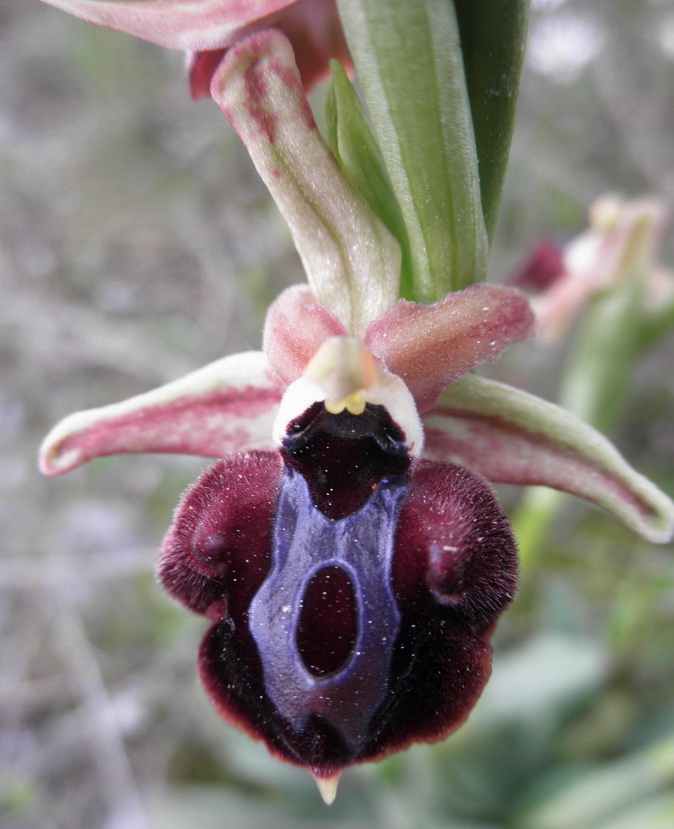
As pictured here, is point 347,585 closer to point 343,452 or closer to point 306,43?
point 343,452

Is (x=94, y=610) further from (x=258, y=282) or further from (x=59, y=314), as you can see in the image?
(x=258, y=282)

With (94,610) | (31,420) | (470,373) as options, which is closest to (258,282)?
(31,420)

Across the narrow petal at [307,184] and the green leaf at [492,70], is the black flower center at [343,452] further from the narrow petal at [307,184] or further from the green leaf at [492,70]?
the green leaf at [492,70]

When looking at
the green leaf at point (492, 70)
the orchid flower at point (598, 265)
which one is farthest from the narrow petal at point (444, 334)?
the orchid flower at point (598, 265)

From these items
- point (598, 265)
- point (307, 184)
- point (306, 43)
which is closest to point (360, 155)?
point (307, 184)

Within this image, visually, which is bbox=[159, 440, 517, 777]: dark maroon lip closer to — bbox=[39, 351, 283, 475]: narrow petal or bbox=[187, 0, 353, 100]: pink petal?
bbox=[39, 351, 283, 475]: narrow petal

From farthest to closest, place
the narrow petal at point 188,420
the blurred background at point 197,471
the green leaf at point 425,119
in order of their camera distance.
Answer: the blurred background at point 197,471
the narrow petal at point 188,420
the green leaf at point 425,119

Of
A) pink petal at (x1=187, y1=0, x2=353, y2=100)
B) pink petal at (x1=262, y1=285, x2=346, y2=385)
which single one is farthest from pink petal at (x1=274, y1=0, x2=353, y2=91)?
pink petal at (x1=262, y1=285, x2=346, y2=385)
